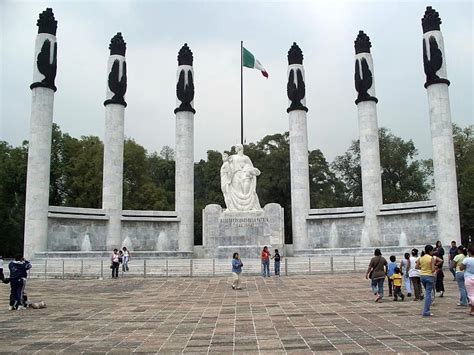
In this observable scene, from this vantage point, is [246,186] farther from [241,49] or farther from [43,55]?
[43,55]

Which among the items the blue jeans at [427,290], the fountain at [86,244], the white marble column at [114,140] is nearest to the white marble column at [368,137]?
the white marble column at [114,140]

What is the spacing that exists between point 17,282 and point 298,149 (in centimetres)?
2279

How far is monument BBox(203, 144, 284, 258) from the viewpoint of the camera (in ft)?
91.6

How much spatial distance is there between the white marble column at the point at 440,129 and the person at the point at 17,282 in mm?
22069

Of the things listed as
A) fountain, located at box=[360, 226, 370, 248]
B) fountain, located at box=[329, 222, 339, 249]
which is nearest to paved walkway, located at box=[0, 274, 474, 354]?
fountain, located at box=[360, 226, 370, 248]

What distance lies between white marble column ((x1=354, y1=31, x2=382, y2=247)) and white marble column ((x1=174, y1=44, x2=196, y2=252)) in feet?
37.5

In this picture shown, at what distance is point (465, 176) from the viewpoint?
41344 mm

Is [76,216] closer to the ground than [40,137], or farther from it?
closer to the ground

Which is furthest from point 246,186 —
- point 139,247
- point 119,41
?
point 119,41

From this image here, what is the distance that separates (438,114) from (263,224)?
483 inches

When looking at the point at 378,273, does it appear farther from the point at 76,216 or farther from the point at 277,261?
the point at 76,216

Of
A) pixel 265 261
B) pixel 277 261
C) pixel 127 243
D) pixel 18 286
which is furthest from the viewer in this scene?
pixel 127 243

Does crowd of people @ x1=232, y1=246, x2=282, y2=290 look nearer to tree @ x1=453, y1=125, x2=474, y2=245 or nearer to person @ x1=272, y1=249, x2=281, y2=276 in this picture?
person @ x1=272, y1=249, x2=281, y2=276

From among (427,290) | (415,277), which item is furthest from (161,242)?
(427,290)
